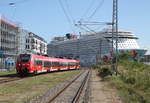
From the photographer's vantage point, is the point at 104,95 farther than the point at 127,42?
No

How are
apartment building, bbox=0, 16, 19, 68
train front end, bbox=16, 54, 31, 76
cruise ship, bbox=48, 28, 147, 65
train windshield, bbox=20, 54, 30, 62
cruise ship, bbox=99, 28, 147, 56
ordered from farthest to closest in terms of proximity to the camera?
cruise ship, bbox=99, 28, 147, 56, cruise ship, bbox=48, 28, 147, 65, apartment building, bbox=0, 16, 19, 68, train windshield, bbox=20, 54, 30, 62, train front end, bbox=16, 54, 31, 76

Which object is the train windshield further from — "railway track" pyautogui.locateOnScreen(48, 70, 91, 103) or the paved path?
the paved path

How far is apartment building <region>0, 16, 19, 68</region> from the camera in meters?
76.1

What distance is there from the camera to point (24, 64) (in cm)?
3250

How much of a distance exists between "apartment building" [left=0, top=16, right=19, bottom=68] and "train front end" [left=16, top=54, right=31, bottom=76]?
3801cm

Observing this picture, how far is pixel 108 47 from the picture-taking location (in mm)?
96312

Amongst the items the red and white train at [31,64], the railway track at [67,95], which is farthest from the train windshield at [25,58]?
the railway track at [67,95]

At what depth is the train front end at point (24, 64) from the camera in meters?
32.4

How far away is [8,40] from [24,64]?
52.0 meters

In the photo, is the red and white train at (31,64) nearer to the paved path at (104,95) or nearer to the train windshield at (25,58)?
the train windshield at (25,58)

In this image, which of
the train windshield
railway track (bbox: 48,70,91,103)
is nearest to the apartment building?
the train windshield

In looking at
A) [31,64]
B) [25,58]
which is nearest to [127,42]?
[31,64]

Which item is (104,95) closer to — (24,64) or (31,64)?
(24,64)

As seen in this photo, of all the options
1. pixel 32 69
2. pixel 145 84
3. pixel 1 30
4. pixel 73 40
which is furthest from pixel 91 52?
pixel 145 84
